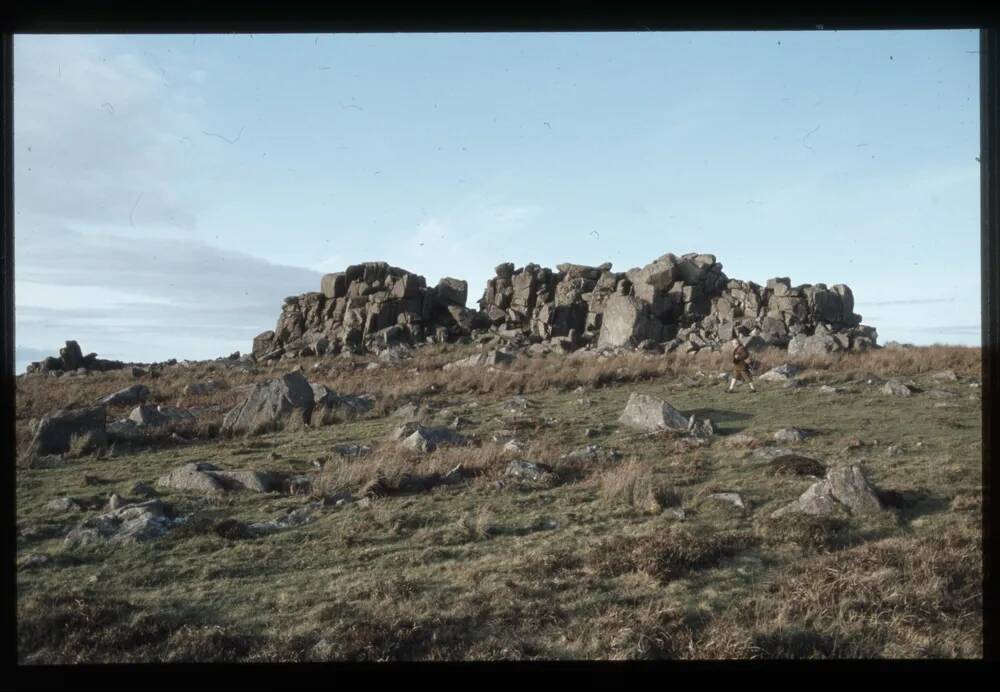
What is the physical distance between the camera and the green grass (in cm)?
512

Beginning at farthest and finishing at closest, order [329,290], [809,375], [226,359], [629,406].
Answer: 1. [329,290]
2. [226,359]
3. [809,375]
4. [629,406]

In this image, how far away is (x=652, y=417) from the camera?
13062 mm

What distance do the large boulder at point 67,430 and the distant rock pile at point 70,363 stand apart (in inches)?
1168

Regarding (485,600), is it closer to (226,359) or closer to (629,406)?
(629,406)

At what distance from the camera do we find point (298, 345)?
48.7m

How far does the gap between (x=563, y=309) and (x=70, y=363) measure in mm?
31243

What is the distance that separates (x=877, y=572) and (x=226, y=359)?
44.7 metres

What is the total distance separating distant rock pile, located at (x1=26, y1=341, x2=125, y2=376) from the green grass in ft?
110

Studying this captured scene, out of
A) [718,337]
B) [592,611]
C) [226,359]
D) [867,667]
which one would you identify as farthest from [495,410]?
[226,359]

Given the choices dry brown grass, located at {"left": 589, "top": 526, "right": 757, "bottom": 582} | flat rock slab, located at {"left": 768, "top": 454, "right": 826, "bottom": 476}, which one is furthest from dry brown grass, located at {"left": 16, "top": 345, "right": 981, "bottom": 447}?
dry brown grass, located at {"left": 589, "top": 526, "right": 757, "bottom": 582}

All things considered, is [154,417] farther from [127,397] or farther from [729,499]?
[729,499]

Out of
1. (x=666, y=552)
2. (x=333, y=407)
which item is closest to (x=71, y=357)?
(x=333, y=407)

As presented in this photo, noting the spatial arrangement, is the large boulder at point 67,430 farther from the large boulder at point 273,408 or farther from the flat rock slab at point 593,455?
the flat rock slab at point 593,455

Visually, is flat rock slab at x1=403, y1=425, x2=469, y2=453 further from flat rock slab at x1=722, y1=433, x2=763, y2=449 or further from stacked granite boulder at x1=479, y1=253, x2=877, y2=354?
stacked granite boulder at x1=479, y1=253, x2=877, y2=354
